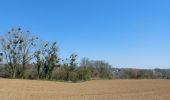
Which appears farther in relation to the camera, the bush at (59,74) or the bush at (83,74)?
the bush at (83,74)

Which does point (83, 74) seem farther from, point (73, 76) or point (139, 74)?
point (139, 74)

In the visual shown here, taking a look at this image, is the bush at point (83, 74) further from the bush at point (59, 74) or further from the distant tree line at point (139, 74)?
the distant tree line at point (139, 74)

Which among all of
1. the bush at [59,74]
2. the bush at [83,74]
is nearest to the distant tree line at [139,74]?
the bush at [83,74]

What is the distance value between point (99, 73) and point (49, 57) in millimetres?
33568

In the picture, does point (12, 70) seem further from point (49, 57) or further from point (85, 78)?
point (85, 78)

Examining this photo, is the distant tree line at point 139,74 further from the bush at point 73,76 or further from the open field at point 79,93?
the open field at point 79,93

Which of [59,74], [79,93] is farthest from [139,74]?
[79,93]

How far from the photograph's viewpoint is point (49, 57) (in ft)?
249

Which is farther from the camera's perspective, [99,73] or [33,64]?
[99,73]

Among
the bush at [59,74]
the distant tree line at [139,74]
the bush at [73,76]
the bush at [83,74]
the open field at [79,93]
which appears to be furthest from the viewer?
the distant tree line at [139,74]

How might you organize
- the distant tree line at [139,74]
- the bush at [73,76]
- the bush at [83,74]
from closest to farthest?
the bush at [73,76] → the bush at [83,74] → the distant tree line at [139,74]

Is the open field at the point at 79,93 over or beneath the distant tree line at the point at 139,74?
beneath

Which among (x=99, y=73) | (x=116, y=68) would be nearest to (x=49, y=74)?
(x=99, y=73)

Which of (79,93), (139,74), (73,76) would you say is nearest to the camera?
(79,93)
